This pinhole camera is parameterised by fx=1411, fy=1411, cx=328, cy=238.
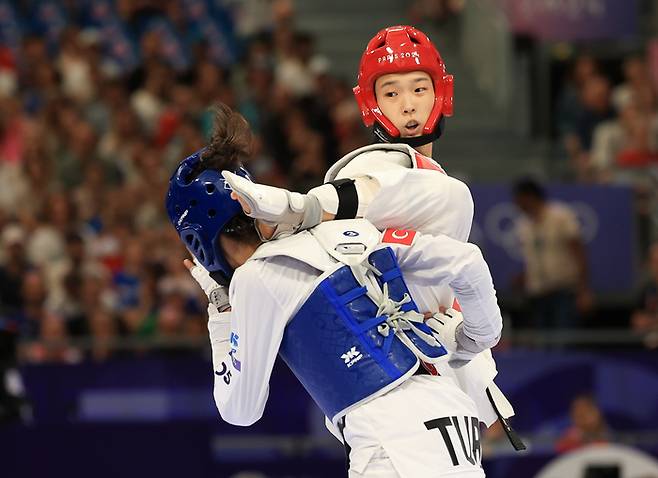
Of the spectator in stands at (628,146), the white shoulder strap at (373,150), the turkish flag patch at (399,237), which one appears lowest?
the spectator in stands at (628,146)

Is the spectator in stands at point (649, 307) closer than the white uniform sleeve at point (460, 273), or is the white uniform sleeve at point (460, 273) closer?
the white uniform sleeve at point (460, 273)

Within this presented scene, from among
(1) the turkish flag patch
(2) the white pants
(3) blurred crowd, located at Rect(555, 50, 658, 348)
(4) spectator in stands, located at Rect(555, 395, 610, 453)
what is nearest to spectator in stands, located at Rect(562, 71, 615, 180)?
(3) blurred crowd, located at Rect(555, 50, 658, 348)

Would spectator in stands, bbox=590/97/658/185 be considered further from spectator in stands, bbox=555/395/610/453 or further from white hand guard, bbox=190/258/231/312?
white hand guard, bbox=190/258/231/312

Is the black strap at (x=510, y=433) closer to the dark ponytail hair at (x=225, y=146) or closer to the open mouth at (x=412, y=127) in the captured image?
the open mouth at (x=412, y=127)

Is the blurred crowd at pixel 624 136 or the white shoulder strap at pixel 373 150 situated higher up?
the white shoulder strap at pixel 373 150

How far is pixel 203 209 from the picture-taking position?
4.95 m

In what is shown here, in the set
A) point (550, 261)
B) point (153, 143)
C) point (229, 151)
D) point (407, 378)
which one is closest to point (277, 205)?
point (229, 151)

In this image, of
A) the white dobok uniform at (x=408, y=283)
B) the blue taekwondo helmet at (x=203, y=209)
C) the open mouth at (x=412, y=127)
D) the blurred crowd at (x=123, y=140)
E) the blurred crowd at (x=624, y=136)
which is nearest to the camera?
the white dobok uniform at (x=408, y=283)

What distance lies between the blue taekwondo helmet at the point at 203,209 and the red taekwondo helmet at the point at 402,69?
0.66 m

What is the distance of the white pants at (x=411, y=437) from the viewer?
189 inches

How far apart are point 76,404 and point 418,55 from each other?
6185 mm

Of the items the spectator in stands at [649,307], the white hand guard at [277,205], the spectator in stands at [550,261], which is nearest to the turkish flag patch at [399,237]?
the white hand guard at [277,205]

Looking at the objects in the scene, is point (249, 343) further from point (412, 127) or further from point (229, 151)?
point (412, 127)

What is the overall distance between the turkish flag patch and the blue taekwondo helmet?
0.53m
